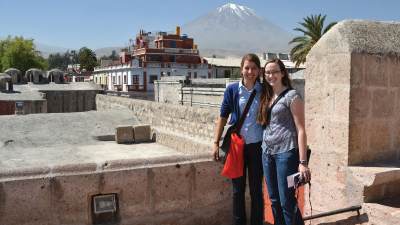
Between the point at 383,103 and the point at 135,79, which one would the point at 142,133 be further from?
the point at 135,79

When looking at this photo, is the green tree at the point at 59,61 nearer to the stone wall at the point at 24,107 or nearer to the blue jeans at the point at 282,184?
the stone wall at the point at 24,107

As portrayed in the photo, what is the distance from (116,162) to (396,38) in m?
2.81

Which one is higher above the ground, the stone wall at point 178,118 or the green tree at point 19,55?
the green tree at point 19,55

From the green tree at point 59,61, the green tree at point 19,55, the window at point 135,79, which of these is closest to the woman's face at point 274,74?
the window at point 135,79

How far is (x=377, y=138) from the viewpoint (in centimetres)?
399

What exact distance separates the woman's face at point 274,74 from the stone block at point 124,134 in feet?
67.3

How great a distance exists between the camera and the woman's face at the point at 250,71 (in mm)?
3719

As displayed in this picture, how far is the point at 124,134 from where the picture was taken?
2353 centimetres

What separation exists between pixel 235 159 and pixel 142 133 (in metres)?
19.9

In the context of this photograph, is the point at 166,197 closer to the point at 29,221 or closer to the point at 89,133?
the point at 29,221

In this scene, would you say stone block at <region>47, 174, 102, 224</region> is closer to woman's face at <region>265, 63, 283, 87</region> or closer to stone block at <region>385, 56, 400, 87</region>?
woman's face at <region>265, 63, 283, 87</region>

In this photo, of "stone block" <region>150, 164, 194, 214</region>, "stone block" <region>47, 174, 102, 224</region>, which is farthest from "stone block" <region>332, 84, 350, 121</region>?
"stone block" <region>47, 174, 102, 224</region>

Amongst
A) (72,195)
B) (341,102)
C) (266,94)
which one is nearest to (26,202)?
(72,195)

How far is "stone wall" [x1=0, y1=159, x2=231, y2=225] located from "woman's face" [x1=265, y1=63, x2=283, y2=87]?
103 centimetres
